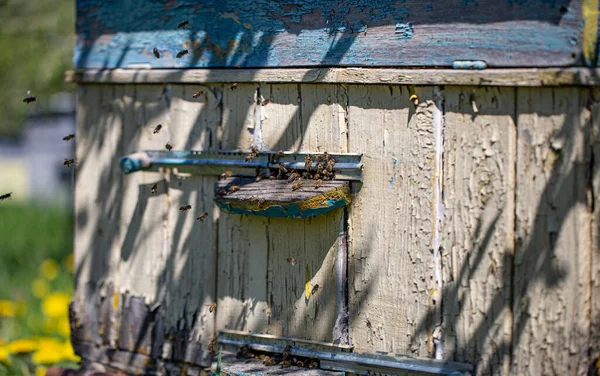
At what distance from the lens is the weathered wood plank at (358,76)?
8.73 feet

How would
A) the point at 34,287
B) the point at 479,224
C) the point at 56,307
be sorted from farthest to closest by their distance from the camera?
the point at 34,287 → the point at 56,307 → the point at 479,224

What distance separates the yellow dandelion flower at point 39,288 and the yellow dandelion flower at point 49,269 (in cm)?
8

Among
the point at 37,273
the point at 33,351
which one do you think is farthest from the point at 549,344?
the point at 37,273

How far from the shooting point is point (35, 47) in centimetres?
748

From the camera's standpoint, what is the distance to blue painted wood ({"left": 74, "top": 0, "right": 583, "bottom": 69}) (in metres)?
2.71

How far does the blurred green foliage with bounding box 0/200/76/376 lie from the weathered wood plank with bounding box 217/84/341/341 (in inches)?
65.3

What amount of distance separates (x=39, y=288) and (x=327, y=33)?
4731 mm

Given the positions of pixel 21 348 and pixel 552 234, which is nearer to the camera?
pixel 552 234

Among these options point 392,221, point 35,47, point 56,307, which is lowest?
point 56,307

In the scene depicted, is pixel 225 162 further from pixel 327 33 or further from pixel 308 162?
pixel 327 33

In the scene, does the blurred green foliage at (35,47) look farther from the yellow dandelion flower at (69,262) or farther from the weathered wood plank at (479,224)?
the weathered wood plank at (479,224)

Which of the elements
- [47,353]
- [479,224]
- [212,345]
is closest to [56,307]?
[47,353]

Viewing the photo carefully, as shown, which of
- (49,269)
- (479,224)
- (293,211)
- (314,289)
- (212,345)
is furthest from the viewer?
(49,269)

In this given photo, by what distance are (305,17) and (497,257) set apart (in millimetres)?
1381
